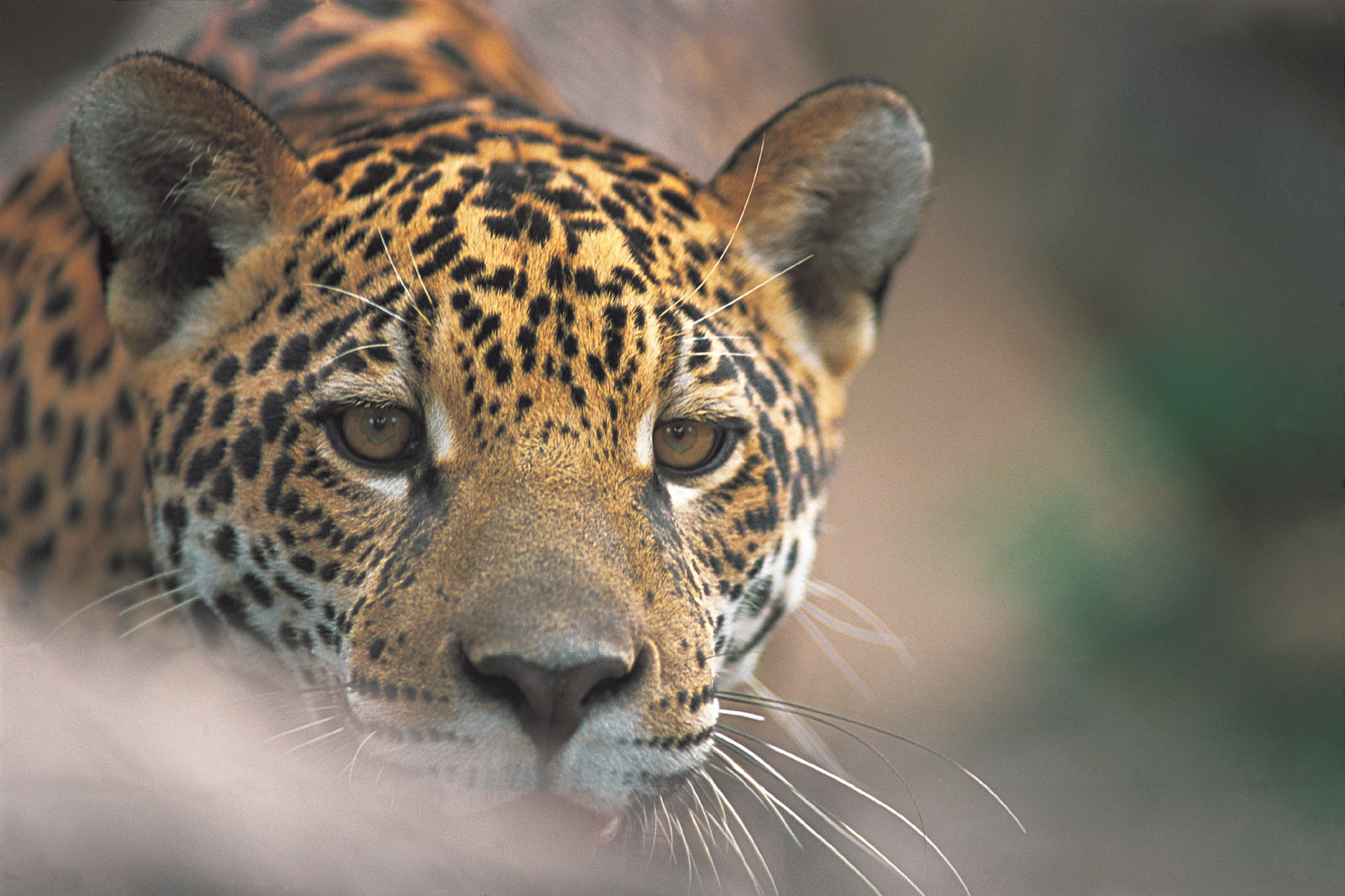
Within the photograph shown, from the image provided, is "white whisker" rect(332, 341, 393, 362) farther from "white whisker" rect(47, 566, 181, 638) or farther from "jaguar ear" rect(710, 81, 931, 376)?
"jaguar ear" rect(710, 81, 931, 376)

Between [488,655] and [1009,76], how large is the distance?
205 inches

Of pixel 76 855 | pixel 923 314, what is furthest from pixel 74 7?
pixel 923 314

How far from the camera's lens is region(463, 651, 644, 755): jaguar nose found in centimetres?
205

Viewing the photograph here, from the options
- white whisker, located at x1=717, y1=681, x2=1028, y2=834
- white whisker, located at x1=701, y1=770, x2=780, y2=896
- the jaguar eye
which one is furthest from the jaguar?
white whisker, located at x1=701, y1=770, x2=780, y2=896

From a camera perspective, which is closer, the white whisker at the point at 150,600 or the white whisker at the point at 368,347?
the white whisker at the point at 368,347

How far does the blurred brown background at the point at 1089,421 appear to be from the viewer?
4.41 m

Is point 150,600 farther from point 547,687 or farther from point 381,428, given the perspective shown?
point 547,687

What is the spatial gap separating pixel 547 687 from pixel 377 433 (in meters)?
0.70

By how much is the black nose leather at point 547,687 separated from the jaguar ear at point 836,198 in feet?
4.30

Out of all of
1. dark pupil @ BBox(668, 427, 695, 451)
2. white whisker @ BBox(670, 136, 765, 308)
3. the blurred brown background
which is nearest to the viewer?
dark pupil @ BBox(668, 427, 695, 451)

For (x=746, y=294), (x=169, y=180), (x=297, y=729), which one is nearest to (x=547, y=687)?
(x=297, y=729)

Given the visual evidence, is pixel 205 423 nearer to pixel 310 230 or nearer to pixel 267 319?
pixel 267 319

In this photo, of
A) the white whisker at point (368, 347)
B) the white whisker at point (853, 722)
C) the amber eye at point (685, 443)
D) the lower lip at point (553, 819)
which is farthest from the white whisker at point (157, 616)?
the white whisker at point (853, 722)

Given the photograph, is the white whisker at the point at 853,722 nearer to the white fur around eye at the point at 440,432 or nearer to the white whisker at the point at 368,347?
the white fur around eye at the point at 440,432
